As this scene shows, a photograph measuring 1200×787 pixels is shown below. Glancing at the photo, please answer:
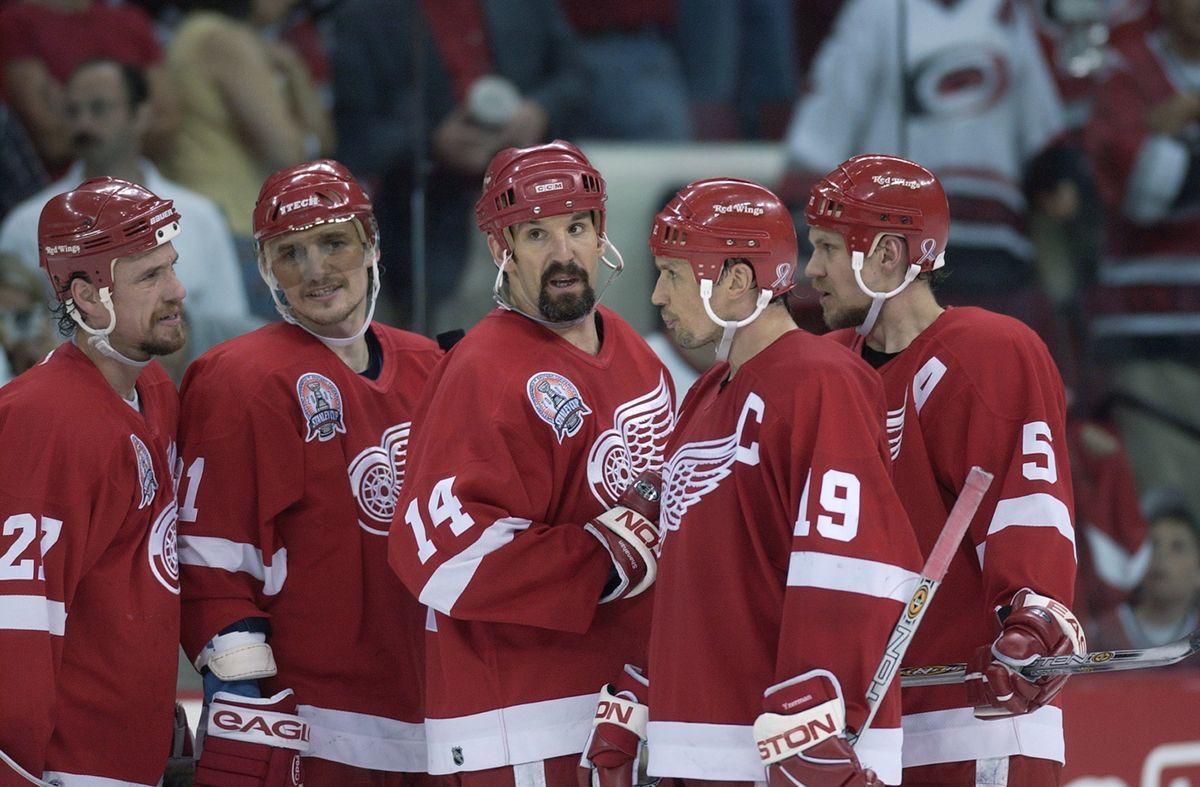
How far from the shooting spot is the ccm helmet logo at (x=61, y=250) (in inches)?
107

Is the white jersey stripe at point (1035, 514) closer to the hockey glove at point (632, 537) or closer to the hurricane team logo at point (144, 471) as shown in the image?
the hockey glove at point (632, 537)

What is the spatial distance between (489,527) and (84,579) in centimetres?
69

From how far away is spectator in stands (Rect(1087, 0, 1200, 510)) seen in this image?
527 cm

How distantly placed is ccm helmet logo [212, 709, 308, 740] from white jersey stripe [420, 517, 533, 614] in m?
0.42

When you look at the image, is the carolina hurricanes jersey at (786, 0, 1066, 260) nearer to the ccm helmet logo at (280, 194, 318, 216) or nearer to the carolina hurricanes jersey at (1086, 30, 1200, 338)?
the carolina hurricanes jersey at (1086, 30, 1200, 338)

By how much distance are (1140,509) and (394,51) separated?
2.79 meters

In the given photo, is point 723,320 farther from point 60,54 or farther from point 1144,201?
point 1144,201

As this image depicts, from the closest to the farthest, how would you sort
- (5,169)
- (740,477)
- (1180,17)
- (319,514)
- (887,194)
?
1. (740,477)
2. (887,194)
3. (319,514)
4. (5,169)
5. (1180,17)

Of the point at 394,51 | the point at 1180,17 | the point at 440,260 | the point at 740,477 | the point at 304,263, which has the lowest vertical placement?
the point at 740,477

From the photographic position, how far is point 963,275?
4996mm

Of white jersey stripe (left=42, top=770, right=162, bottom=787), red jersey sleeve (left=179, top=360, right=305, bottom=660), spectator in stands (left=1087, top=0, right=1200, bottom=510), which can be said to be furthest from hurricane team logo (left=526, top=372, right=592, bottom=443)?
spectator in stands (left=1087, top=0, right=1200, bottom=510)

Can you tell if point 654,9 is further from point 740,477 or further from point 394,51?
point 740,477

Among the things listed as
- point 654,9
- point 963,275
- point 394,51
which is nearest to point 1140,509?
point 963,275

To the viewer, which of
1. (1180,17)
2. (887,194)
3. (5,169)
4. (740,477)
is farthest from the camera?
(1180,17)
